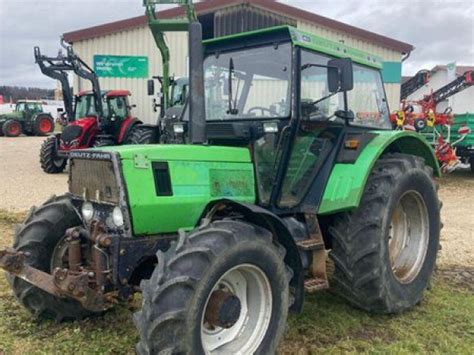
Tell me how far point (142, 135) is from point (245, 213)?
10390mm

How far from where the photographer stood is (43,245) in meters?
3.89

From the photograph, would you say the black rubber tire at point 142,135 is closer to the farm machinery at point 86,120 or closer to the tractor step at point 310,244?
the farm machinery at point 86,120

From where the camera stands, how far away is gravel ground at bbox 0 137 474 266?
271 inches

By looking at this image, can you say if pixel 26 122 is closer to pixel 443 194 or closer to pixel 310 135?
pixel 443 194

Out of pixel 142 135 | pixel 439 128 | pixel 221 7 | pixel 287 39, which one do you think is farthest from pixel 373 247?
pixel 221 7

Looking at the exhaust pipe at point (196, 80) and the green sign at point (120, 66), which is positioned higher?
the green sign at point (120, 66)

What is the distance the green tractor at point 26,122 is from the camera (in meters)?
27.4

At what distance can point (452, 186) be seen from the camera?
13031 millimetres

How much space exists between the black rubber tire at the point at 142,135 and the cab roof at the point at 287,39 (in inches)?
361

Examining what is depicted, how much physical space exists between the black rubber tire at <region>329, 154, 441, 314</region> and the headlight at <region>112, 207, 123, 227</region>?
1.71 meters

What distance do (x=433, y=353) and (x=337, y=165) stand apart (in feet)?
5.02

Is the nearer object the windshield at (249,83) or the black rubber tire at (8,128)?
the windshield at (249,83)

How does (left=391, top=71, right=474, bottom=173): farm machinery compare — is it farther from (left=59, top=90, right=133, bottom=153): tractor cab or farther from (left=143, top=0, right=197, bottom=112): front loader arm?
(left=59, top=90, right=133, bottom=153): tractor cab

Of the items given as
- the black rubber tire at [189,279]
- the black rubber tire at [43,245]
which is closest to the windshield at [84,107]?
the black rubber tire at [43,245]
